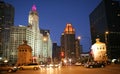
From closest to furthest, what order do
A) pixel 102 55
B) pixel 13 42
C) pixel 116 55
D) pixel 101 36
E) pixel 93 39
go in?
pixel 102 55, pixel 116 55, pixel 101 36, pixel 93 39, pixel 13 42

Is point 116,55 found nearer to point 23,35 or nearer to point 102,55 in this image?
point 102,55

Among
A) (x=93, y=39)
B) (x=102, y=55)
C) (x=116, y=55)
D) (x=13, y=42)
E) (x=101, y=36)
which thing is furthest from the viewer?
(x=13, y=42)

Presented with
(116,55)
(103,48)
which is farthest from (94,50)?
(116,55)

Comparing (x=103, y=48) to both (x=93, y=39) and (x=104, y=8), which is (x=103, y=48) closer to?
(x=104, y=8)

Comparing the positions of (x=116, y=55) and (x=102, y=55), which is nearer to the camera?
(x=102, y=55)

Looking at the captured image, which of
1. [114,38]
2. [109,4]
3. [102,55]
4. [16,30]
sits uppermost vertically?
[109,4]

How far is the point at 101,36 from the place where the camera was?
158 m

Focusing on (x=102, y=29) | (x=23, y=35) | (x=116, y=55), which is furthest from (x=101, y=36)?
(x=23, y=35)

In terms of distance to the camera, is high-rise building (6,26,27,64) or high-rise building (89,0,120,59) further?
high-rise building (6,26,27,64)

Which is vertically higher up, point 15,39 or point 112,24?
point 112,24

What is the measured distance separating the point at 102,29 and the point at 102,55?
54.8m

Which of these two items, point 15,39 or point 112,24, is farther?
point 15,39

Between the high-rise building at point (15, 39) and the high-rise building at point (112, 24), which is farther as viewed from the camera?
the high-rise building at point (15, 39)

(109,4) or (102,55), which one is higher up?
(109,4)
